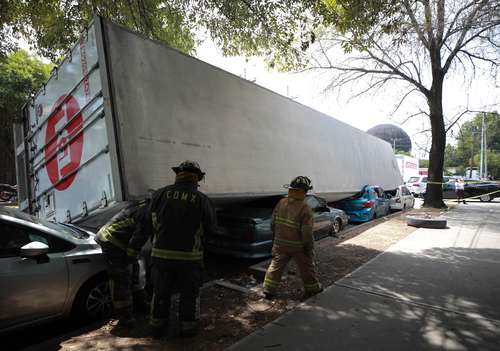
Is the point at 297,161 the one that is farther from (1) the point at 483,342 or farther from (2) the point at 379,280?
(1) the point at 483,342

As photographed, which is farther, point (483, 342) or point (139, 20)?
point (139, 20)

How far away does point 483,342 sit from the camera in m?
3.07

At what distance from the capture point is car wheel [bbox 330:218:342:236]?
28.2 ft

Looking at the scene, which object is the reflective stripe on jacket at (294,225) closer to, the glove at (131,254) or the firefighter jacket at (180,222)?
the firefighter jacket at (180,222)

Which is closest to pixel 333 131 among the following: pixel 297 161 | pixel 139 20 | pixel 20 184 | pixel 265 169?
pixel 297 161

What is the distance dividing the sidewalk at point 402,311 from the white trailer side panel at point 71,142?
2.78 meters

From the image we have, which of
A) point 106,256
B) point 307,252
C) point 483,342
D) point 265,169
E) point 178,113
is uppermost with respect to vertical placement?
point 178,113

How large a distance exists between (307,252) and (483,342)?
75.9 inches

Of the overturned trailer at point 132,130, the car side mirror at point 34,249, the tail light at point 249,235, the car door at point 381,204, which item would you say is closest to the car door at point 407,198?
the car door at point 381,204

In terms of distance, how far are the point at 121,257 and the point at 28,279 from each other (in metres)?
0.81

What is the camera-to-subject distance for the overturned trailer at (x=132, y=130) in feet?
13.8

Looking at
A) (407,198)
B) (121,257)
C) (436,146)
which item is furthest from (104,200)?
(436,146)

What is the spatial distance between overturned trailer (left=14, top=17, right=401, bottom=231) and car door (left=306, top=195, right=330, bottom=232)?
912 mm

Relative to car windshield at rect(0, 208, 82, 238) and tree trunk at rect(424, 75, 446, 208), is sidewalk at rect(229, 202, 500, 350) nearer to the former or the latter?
car windshield at rect(0, 208, 82, 238)
